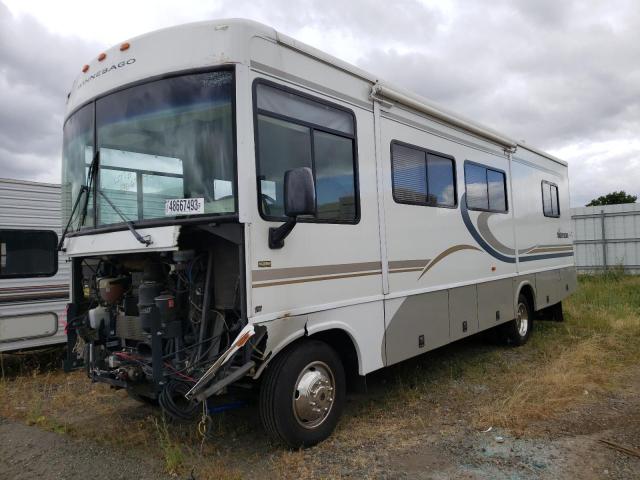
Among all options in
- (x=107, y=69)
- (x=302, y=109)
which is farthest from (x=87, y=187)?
(x=302, y=109)

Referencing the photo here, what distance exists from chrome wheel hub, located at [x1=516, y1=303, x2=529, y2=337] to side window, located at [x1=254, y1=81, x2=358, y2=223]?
457 centimetres

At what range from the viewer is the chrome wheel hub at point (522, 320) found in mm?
8074

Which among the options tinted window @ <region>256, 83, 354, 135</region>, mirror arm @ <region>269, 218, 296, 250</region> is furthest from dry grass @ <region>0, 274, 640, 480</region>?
tinted window @ <region>256, 83, 354, 135</region>

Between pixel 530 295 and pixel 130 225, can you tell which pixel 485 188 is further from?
pixel 130 225

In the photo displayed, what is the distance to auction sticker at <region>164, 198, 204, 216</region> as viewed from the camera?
3.71 meters

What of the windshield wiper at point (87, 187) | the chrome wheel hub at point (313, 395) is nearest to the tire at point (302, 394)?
the chrome wheel hub at point (313, 395)

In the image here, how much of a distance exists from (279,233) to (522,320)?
579cm

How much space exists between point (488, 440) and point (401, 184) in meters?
2.48

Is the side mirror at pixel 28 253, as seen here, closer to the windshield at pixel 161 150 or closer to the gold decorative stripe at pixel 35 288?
the gold decorative stripe at pixel 35 288

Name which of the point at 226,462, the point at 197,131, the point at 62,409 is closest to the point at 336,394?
the point at 226,462

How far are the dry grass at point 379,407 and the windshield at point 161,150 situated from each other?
185 centimetres

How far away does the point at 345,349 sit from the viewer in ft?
15.4

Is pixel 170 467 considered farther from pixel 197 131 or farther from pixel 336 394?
pixel 197 131

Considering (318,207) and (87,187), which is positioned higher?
(87,187)
